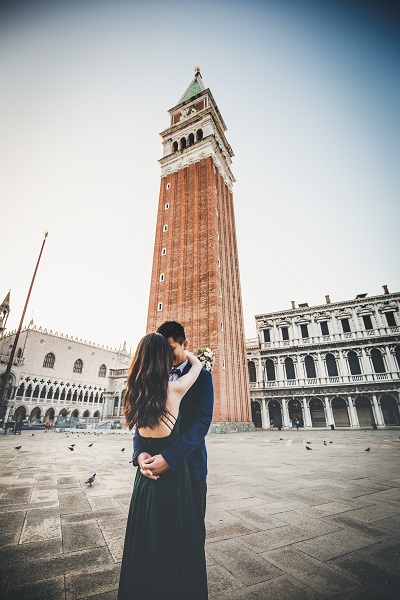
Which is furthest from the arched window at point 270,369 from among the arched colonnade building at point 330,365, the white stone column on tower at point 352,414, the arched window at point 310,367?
the white stone column on tower at point 352,414

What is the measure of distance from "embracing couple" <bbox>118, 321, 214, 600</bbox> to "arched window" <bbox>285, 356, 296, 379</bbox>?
29.8 m

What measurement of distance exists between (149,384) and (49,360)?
45416 millimetres

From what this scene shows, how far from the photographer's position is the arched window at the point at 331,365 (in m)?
27.7

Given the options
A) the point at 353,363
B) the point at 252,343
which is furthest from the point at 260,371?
the point at 353,363

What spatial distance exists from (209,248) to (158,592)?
80.4ft

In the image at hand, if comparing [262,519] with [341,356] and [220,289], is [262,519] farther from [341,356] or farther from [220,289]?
[341,356]

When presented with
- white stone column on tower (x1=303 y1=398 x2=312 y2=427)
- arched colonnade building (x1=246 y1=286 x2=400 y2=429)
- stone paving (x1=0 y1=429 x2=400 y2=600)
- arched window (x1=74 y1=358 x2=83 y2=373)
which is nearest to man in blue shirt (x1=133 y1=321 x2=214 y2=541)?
stone paving (x1=0 y1=429 x2=400 y2=600)

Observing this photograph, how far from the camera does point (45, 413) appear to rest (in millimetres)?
38219

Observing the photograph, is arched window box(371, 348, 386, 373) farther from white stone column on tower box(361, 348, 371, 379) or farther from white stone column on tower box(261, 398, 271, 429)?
white stone column on tower box(261, 398, 271, 429)

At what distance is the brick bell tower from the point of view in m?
22.4

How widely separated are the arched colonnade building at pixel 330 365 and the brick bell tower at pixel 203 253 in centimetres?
505

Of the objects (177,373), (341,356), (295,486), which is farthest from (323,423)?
(177,373)

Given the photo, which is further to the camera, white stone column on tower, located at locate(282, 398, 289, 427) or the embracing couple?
white stone column on tower, located at locate(282, 398, 289, 427)

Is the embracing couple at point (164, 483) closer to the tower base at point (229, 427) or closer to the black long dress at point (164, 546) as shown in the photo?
the black long dress at point (164, 546)
